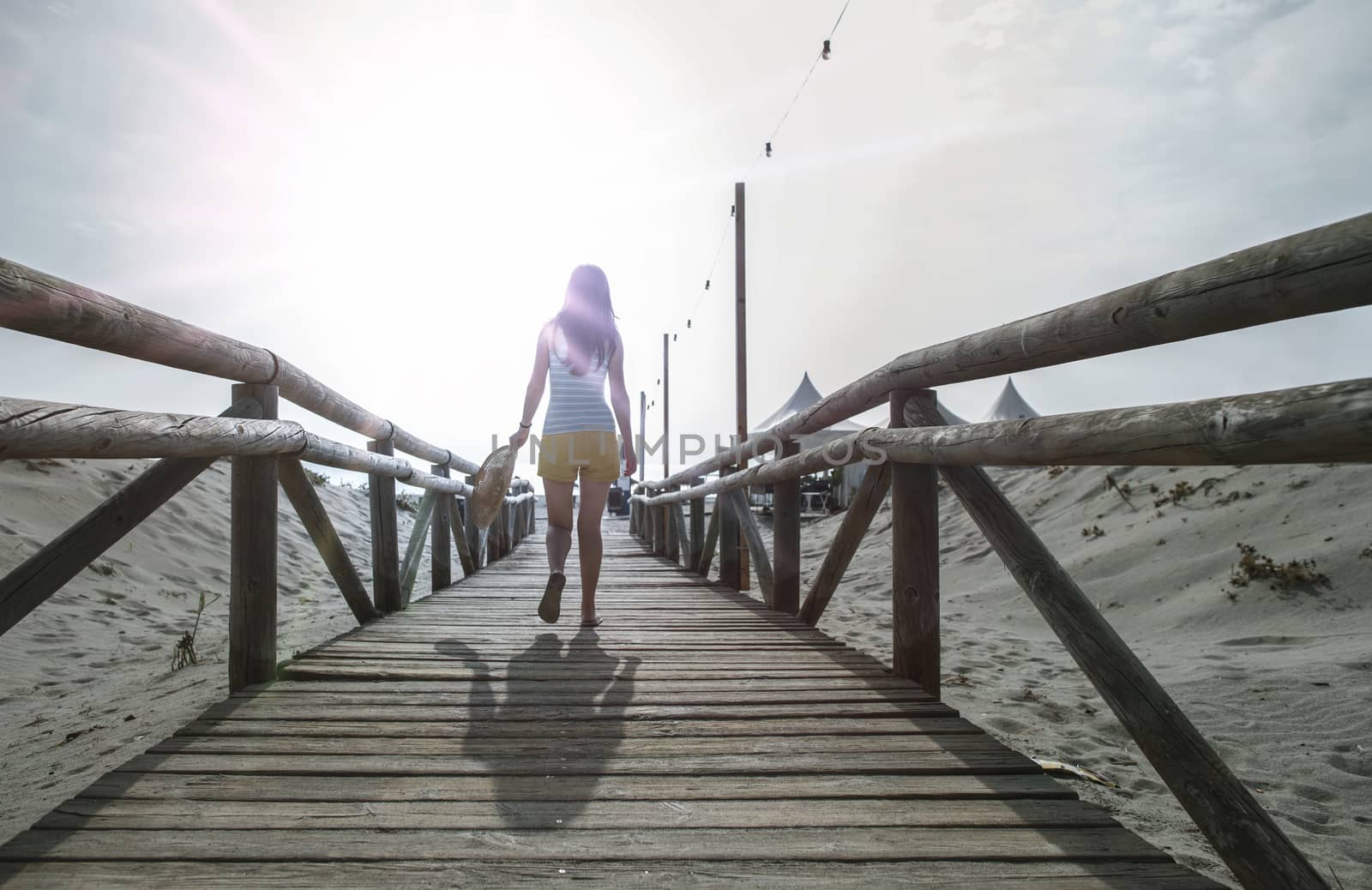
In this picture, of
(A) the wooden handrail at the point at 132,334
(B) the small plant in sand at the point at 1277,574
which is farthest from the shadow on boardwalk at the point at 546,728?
(B) the small plant in sand at the point at 1277,574

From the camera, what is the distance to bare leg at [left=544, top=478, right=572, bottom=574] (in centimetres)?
389

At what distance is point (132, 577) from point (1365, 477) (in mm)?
11149

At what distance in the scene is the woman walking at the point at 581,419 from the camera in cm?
379

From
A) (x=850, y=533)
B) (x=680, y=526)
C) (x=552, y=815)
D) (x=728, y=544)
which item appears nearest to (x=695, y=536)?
(x=680, y=526)

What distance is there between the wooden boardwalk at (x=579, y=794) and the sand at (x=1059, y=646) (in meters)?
0.99

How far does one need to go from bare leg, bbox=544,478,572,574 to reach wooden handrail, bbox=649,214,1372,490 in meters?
2.14

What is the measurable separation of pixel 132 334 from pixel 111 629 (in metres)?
4.78

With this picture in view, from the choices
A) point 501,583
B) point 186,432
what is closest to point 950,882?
point 186,432

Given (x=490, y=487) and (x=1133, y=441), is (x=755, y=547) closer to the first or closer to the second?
(x=490, y=487)

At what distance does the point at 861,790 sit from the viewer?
174 centimetres

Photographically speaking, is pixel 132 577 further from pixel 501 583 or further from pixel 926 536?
pixel 926 536

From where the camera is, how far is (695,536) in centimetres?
770

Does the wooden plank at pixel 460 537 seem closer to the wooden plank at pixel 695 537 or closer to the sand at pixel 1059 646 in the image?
the sand at pixel 1059 646

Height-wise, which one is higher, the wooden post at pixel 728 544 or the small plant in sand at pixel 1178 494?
the small plant in sand at pixel 1178 494
